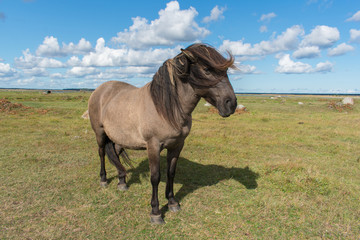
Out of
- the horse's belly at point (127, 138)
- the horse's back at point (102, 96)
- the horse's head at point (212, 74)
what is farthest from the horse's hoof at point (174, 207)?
the horse's back at point (102, 96)

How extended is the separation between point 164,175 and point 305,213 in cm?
337

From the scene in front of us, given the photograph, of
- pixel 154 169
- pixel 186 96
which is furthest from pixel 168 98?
pixel 154 169

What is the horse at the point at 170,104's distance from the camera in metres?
3.09

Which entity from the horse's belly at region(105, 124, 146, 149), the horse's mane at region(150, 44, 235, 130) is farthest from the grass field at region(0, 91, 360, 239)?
the horse's belly at region(105, 124, 146, 149)

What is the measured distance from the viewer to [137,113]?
12.4 ft

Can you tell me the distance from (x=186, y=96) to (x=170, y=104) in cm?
29

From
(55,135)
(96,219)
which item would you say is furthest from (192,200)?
(55,135)

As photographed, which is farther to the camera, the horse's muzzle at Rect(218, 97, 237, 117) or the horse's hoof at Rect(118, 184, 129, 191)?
the horse's hoof at Rect(118, 184, 129, 191)

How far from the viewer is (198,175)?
5906 mm

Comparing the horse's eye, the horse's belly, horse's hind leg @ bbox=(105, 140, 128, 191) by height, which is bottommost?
horse's hind leg @ bbox=(105, 140, 128, 191)

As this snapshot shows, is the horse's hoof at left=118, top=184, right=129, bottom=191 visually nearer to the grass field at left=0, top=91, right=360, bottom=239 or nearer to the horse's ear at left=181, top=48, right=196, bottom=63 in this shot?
the grass field at left=0, top=91, right=360, bottom=239

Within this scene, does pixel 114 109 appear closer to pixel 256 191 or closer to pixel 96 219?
pixel 96 219

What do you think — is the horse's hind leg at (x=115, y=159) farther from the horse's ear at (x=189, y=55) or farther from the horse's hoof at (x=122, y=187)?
the horse's ear at (x=189, y=55)

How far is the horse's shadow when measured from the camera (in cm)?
526
